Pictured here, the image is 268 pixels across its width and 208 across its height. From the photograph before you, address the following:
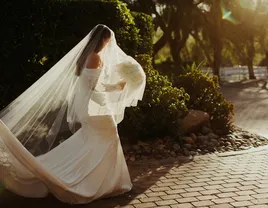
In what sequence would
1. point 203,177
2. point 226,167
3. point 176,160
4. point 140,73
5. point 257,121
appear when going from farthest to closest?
1. point 257,121
2. point 176,160
3. point 226,167
4. point 203,177
5. point 140,73

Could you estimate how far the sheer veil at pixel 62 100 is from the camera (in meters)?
5.07

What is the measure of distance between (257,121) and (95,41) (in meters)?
6.93

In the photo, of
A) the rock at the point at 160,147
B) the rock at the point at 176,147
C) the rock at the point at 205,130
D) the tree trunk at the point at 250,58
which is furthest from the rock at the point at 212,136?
the tree trunk at the point at 250,58

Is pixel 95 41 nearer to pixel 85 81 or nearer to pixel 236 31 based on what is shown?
pixel 85 81

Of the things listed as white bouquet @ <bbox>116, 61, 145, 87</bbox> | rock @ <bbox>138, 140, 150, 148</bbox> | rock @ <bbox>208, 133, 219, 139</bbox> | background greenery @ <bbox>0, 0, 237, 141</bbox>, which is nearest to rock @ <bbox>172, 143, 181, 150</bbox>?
background greenery @ <bbox>0, 0, 237, 141</bbox>

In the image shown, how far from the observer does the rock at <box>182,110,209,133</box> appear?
8.18m

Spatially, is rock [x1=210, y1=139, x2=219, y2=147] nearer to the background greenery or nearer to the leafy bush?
the background greenery

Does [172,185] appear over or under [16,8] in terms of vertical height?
under

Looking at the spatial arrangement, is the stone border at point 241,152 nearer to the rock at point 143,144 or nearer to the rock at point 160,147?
the rock at point 160,147

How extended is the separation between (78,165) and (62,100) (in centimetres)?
90

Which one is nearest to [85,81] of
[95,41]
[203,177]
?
[95,41]

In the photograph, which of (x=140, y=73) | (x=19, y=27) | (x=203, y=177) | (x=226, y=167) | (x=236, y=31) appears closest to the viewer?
(x=140, y=73)

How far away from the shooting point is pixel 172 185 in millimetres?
5484

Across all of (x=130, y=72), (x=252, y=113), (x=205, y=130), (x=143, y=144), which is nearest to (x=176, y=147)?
(x=143, y=144)
